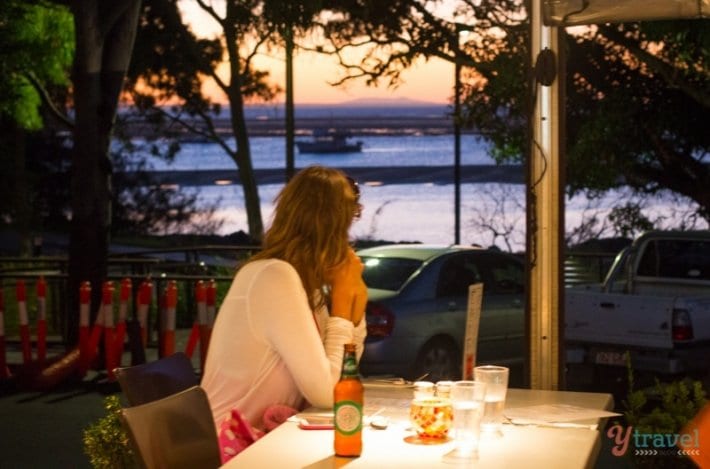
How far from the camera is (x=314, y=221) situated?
512 cm

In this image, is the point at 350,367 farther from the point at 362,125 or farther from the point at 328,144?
the point at 362,125

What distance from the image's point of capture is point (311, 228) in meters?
5.12

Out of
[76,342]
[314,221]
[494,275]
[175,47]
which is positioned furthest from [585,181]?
[175,47]

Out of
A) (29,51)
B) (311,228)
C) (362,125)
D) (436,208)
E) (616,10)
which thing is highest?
(362,125)

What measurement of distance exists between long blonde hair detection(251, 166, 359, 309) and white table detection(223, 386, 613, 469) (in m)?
0.58

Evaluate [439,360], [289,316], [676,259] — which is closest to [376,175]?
[676,259]

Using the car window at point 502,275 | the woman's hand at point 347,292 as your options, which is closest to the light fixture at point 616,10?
the woman's hand at point 347,292

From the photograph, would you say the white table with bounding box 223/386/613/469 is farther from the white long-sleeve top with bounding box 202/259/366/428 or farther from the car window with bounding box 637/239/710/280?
the car window with bounding box 637/239/710/280

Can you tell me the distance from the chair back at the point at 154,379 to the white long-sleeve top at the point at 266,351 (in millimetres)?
352

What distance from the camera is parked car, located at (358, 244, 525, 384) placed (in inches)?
486

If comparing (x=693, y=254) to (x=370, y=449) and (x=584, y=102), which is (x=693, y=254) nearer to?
(x=584, y=102)

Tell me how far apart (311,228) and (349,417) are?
39.1 inches

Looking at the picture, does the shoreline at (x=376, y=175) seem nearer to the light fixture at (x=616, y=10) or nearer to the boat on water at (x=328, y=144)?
the boat on water at (x=328, y=144)

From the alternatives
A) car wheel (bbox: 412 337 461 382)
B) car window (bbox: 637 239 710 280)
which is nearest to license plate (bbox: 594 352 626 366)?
car wheel (bbox: 412 337 461 382)
